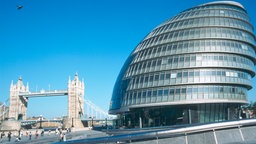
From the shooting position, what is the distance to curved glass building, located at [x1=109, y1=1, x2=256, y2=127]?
182 ft

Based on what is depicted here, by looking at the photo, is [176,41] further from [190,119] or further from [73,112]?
[73,112]

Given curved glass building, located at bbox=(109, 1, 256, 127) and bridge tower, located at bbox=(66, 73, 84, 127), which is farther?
bridge tower, located at bbox=(66, 73, 84, 127)

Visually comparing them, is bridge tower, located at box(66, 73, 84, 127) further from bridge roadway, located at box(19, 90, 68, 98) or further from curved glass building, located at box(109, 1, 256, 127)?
curved glass building, located at box(109, 1, 256, 127)

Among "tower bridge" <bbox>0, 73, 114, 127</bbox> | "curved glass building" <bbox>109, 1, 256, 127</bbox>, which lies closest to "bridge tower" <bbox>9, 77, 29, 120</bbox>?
"tower bridge" <bbox>0, 73, 114, 127</bbox>

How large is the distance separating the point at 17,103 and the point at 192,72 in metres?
154

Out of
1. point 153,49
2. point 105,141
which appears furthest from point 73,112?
Answer: point 105,141

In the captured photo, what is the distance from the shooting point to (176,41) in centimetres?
6053

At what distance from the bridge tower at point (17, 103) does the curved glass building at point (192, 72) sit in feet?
444

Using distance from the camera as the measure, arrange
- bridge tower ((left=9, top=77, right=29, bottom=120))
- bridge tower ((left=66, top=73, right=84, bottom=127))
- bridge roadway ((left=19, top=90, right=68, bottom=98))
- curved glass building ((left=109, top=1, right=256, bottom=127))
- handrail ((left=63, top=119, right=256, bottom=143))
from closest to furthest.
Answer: handrail ((left=63, top=119, right=256, bottom=143))
curved glass building ((left=109, top=1, right=256, bottom=127))
bridge tower ((left=66, top=73, right=84, bottom=127))
bridge roadway ((left=19, top=90, right=68, bottom=98))
bridge tower ((left=9, top=77, right=29, bottom=120))

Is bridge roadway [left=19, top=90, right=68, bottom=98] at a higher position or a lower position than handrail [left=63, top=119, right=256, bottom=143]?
higher

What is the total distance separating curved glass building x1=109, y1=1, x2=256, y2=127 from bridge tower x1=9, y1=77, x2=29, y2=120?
135 m

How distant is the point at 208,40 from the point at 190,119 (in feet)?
53.9

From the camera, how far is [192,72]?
185 ft

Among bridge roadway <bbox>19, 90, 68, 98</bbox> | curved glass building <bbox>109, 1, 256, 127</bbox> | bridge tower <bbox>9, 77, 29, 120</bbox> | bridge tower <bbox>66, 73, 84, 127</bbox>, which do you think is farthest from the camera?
bridge tower <bbox>9, 77, 29, 120</bbox>
